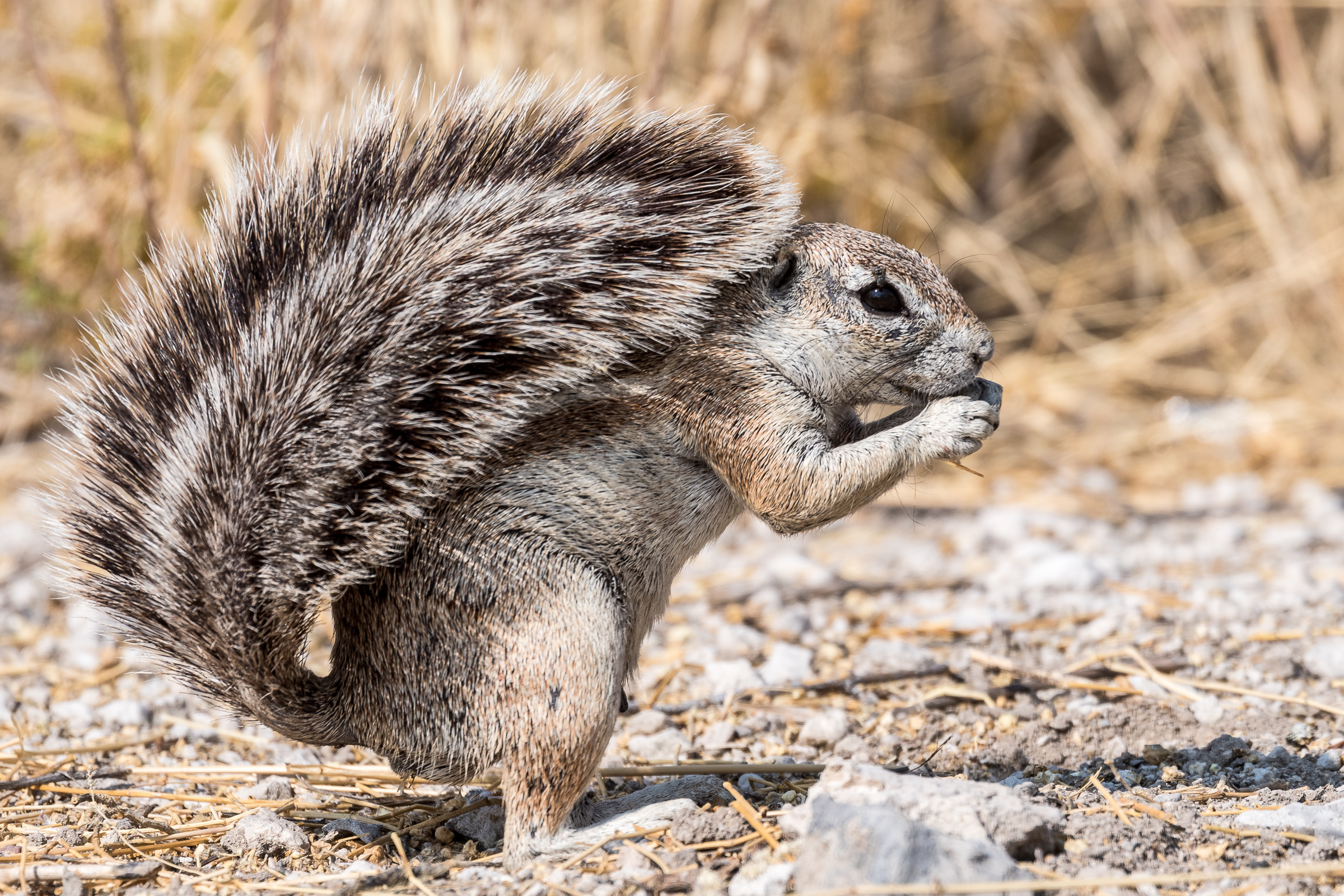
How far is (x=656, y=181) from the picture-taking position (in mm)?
2982

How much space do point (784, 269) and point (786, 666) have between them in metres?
1.64

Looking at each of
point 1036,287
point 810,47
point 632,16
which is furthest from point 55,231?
point 1036,287

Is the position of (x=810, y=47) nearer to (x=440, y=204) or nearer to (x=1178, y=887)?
(x=440, y=204)

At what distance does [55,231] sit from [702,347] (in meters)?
5.32

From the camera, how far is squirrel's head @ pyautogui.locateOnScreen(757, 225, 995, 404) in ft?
10.2

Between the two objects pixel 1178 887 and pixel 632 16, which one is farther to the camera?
pixel 632 16

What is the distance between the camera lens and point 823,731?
3.65 meters

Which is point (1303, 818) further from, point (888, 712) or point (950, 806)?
point (888, 712)

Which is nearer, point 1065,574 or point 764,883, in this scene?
point 764,883

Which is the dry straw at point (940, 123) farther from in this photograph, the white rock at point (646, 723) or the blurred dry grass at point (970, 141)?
the white rock at point (646, 723)

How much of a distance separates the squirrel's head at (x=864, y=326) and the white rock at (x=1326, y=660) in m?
1.68

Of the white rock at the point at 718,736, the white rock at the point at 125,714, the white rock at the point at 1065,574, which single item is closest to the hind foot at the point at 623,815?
the white rock at the point at 718,736

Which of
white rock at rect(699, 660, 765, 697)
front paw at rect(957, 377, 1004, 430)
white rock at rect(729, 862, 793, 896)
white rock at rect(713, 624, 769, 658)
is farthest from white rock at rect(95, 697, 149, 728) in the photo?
front paw at rect(957, 377, 1004, 430)

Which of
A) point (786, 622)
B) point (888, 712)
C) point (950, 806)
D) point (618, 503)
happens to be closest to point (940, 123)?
point (786, 622)
